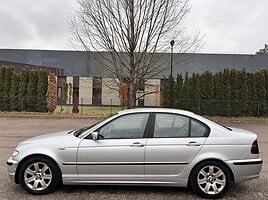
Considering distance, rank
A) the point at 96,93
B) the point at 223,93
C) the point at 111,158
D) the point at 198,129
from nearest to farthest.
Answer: the point at 111,158
the point at 198,129
the point at 223,93
the point at 96,93

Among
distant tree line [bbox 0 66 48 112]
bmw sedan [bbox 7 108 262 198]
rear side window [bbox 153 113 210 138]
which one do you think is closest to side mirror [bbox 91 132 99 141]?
bmw sedan [bbox 7 108 262 198]

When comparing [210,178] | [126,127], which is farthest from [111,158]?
[210,178]

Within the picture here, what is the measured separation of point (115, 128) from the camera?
5.81m

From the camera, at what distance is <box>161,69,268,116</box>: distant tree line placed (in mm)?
25672

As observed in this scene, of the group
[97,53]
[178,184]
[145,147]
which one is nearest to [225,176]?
[178,184]

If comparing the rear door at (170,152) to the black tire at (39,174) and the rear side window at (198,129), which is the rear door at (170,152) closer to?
the rear side window at (198,129)

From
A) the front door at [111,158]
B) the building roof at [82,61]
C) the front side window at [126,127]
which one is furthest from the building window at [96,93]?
the front door at [111,158]

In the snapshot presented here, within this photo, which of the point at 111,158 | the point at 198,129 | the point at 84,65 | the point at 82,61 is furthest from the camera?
the point at 82,61

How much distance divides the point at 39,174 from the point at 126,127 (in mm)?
1591

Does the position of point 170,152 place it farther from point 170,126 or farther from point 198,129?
point 198,129

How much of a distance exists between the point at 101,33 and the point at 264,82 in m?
12.7

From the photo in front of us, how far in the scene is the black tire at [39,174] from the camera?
561 cm

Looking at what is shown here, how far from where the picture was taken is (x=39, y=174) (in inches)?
222

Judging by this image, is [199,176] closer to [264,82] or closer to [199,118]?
[199,118]
